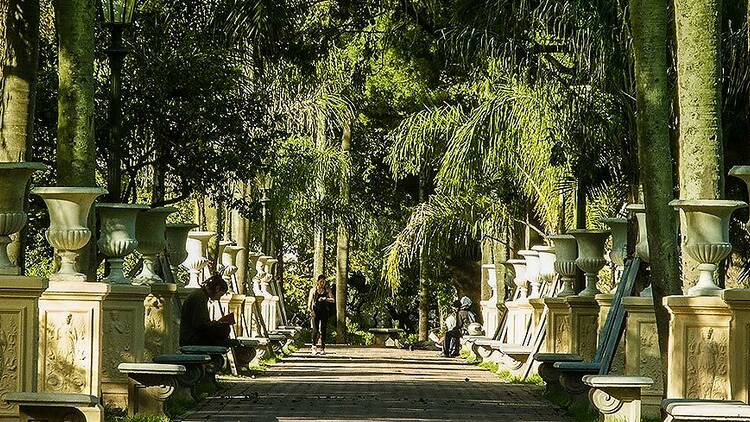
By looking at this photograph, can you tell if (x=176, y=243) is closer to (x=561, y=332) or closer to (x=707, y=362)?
(x=561, y=332)

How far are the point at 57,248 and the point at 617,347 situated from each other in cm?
633

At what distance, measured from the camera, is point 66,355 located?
1501 centimetres

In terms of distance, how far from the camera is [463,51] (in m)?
26.0

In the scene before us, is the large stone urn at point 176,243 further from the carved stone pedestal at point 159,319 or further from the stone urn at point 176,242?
the carved stone pedestal at point 159,319

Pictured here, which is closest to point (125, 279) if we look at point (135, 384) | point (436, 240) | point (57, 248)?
point (135, 384)

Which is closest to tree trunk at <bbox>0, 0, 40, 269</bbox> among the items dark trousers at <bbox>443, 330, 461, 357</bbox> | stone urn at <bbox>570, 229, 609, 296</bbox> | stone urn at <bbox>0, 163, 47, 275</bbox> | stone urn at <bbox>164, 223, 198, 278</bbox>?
stone urn at <bbox>0, 163, 47, 275</bbox>

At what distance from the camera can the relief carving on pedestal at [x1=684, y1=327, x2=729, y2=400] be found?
1407 centimetres

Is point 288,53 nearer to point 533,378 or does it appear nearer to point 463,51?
point 463,51

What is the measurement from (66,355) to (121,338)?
107 inches

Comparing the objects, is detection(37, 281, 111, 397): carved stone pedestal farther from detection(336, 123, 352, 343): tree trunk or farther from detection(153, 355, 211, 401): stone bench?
detection(336, 123, 352, 343): tree trunk

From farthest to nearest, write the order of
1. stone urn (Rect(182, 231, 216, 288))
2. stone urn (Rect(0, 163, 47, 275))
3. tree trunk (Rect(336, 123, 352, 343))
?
tree trunk (Rect(336, 123, 352, 343))
stone urn (Rect(182, 231, 216, 288))
stone urn (Rect(0, 163, 47, 275))

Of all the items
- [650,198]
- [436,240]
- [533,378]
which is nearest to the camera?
[650,198]

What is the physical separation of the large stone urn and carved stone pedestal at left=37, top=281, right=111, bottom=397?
25.6ft

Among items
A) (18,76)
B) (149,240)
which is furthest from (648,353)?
(18,76)
